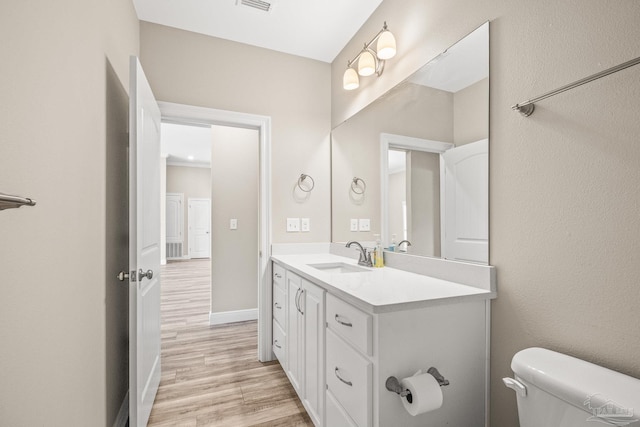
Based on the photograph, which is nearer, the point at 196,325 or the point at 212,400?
the point at 212,400

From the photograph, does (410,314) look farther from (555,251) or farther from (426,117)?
(426,117)

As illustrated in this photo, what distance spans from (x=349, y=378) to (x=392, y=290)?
1.30 feet

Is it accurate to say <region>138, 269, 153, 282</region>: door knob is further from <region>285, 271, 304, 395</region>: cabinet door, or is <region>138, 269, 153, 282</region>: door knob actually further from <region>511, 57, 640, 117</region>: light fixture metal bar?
<region>511, 57, 640, 117</region>: light fixture metal bar

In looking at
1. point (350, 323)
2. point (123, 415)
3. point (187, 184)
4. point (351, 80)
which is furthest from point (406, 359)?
point (187, 184)

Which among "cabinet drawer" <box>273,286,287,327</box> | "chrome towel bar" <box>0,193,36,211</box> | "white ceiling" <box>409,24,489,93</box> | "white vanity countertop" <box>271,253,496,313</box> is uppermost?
"white ceiling" <box>409,24,489,93</box>

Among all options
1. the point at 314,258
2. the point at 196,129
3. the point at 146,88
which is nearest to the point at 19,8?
the point at 146,88

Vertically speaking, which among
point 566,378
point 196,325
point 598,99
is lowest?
point 196,325

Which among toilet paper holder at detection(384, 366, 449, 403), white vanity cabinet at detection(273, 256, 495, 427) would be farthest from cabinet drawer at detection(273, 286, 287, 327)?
toilet paper holder at detection(384, 366, 449, 403)

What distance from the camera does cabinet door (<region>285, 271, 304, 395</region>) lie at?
180 centimetres

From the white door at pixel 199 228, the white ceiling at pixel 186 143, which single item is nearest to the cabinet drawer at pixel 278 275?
the white ceiling at pixel 186 143

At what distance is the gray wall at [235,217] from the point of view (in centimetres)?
352

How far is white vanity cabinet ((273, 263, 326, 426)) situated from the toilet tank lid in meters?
0.85

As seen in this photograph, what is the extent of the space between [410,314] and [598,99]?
918 millimetres

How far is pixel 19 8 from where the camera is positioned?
0.78 meters
